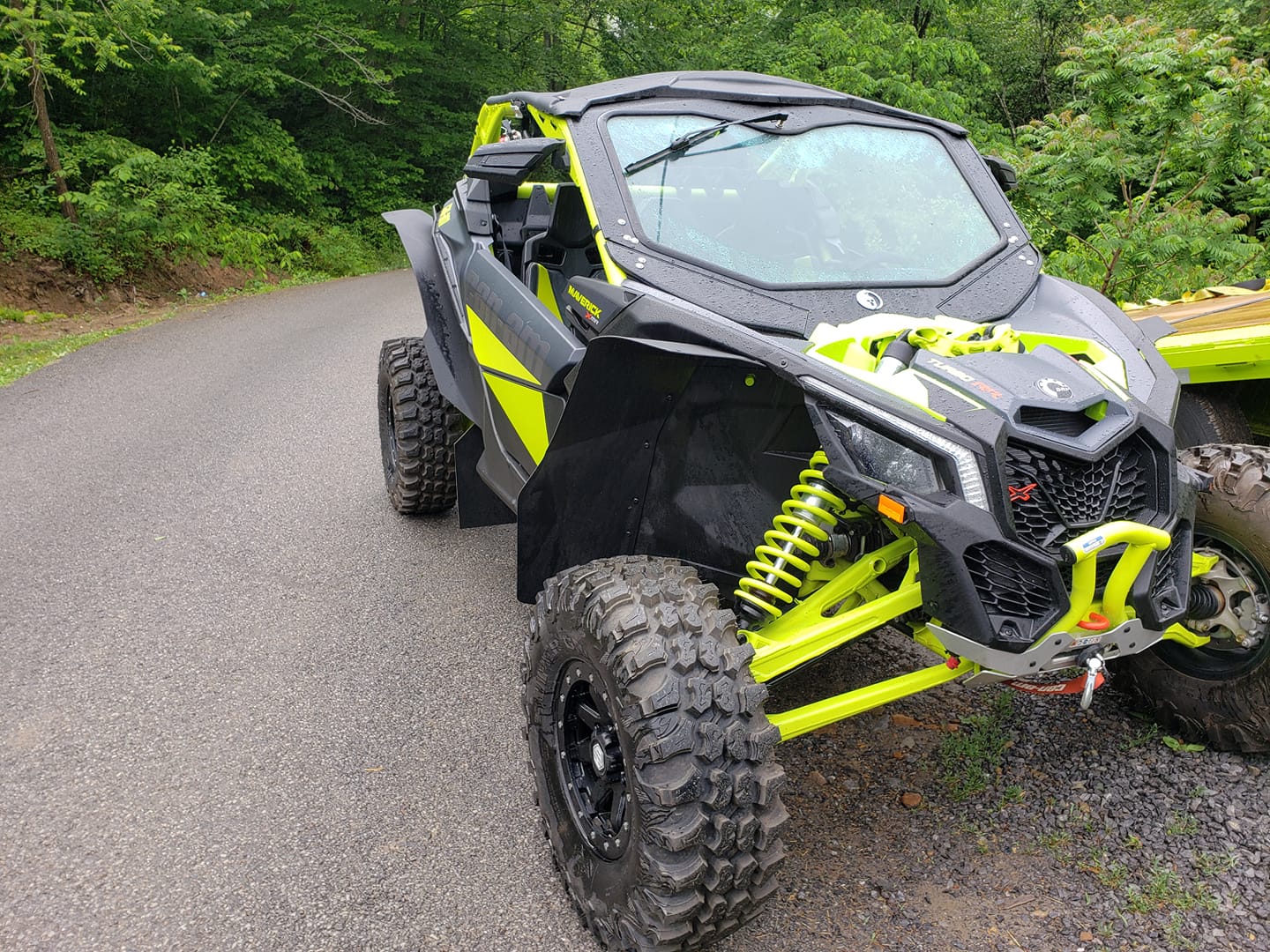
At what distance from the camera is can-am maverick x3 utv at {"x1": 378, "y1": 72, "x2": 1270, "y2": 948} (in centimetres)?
207

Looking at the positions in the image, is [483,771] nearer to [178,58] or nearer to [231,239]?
[178,58]

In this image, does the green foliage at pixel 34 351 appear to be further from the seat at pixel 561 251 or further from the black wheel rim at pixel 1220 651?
the black wheel rim at pixel 1220 651

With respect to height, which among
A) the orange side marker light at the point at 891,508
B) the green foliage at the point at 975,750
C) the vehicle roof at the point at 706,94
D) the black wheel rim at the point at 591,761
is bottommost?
the green foliage at the point at 975,750

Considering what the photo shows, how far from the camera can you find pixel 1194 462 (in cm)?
271

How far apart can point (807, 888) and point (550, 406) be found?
1.57 metres

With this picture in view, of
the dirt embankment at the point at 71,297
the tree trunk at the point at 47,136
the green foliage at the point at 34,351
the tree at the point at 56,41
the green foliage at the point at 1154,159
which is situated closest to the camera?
the green foliage at the point at 1154,159

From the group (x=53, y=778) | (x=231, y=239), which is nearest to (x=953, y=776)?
(x=53, y=778)

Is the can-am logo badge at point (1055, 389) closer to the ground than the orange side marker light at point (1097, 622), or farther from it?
farther from it

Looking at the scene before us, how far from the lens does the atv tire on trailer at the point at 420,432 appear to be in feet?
15.5

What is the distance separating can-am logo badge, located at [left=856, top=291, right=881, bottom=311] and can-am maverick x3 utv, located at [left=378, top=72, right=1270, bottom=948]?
10 mm

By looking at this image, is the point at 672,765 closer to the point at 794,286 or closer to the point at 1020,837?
the point at 1020,837

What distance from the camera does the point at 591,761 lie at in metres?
2.45

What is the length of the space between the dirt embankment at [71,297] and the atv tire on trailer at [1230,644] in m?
11.1

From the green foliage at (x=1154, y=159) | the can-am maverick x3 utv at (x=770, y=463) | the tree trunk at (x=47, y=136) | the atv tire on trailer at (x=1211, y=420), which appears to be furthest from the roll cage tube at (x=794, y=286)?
the tree trunk at (x=47, y=136)
